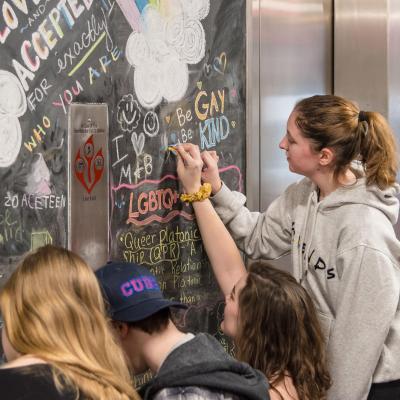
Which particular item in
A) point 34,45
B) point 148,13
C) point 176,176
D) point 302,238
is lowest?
point 302,238

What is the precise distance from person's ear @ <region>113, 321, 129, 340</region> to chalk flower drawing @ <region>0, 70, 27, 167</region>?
45cm

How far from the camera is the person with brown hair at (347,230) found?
2.32 meters

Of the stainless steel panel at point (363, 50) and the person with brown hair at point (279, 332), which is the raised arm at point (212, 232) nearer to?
the person with brown hair at point (279, 332)

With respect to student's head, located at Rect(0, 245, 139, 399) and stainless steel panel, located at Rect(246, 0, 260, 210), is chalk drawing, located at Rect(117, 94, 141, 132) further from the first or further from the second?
student's head, located at Rect(0, 245, 139, 399)

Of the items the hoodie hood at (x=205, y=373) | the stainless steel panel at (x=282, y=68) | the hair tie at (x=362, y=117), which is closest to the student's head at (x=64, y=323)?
the hoodie hood at (x=205, y=373)

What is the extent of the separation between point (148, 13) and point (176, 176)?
0.49 m

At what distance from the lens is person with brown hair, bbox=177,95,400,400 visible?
2.32 meters

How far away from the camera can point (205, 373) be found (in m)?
1.70

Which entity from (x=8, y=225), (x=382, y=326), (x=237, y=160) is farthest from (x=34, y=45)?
(x=382, y=326)

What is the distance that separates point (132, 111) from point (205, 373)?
86 cm

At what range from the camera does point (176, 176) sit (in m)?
2.48

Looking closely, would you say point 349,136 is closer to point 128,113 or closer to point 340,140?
point 340,140

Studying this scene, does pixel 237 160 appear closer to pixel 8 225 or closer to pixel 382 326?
pixel 382 326

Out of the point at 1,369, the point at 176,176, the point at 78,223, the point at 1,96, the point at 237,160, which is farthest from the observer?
the point at 237,160
